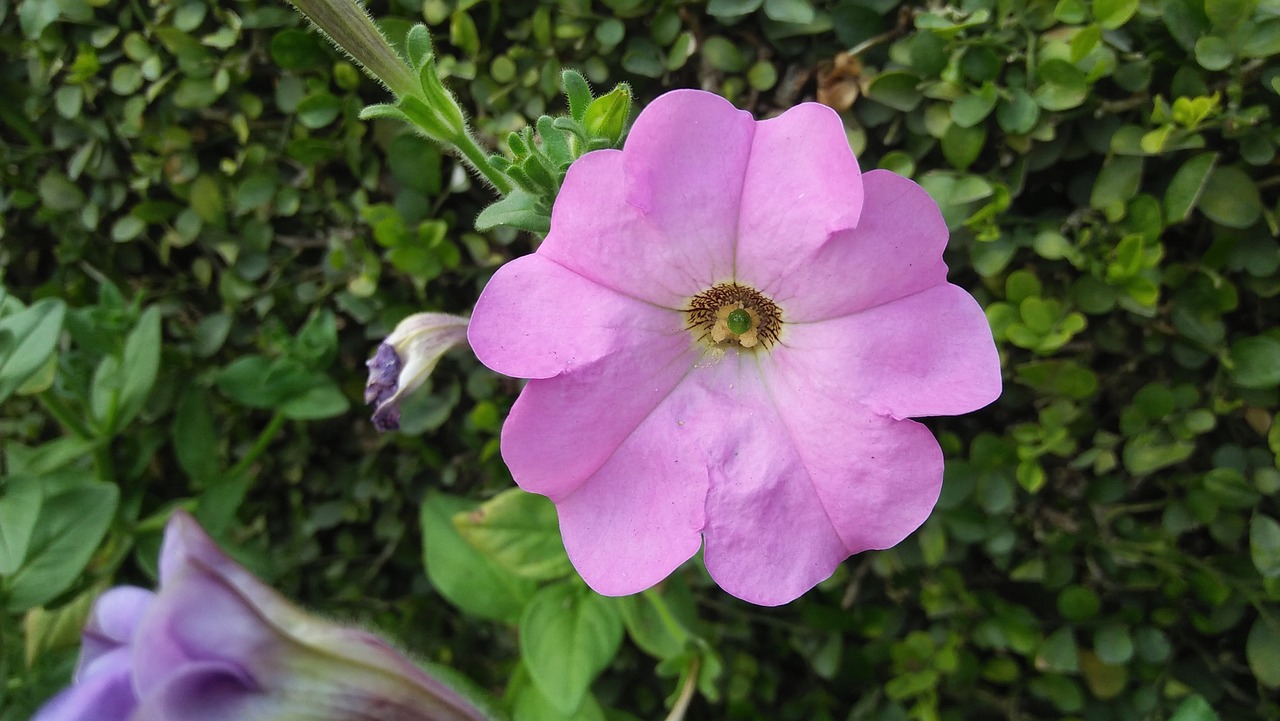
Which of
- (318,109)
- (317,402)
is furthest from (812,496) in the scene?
(318,109)

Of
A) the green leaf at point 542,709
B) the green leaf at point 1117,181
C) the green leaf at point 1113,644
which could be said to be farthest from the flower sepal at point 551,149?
the green leaf at point 1113,644

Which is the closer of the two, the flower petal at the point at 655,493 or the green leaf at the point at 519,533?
the flower petal at the point at 655,493

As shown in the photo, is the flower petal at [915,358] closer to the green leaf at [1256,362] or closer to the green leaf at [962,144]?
the green leaf at [962,144]

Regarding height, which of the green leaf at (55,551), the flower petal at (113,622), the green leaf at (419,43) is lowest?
the green leaf at (55,551)

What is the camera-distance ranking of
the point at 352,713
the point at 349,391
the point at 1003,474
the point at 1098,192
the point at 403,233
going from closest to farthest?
the point at 352,713 → the point at 1098,192 → the point at 1003,474 → the point at 403,233 → the point at 349,391

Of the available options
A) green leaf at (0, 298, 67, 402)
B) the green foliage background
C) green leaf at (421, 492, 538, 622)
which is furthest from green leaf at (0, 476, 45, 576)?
green leaf at (421, 492, 538, 622)

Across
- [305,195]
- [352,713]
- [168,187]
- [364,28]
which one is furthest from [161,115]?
[352,713]

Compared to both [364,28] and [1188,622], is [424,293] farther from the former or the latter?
[1188,622]
